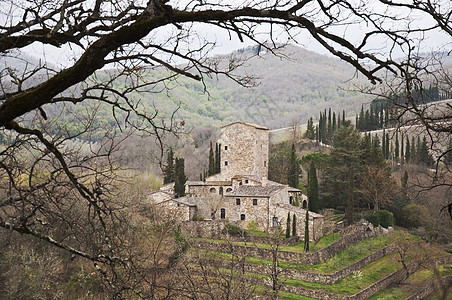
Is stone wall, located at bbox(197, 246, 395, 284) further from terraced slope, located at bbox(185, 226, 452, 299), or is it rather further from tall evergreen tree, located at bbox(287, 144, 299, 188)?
tall evergreen tree, located at bbox(287, 144, 299, 188)

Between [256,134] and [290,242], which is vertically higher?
[256,134]

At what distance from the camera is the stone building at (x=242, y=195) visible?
95.3 feet

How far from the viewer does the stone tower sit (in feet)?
116

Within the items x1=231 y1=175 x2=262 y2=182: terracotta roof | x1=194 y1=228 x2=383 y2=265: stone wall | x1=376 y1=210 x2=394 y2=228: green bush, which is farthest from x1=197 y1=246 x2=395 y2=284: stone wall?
x1=231 y1=175 x2=262 y2=182: terracotta roof

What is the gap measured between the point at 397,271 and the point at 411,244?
2989mm

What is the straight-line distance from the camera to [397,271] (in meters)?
23.2

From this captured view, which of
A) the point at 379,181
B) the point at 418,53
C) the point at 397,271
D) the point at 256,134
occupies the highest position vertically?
the point at 418,53

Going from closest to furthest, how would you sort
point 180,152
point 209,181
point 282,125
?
point 209,181, point 180,152, point 282,125

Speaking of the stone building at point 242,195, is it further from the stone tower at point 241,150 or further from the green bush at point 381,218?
the green bush at point 381,218

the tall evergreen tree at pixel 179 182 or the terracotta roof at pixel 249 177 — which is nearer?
the tall evergreen tree at pixel 179 182

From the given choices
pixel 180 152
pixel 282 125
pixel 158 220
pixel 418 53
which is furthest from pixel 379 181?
pixel 282 125

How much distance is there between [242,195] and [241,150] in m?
6.34

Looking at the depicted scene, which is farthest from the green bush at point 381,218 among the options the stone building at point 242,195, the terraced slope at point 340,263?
the stone building at point 242,195

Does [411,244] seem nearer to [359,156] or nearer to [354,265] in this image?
[354,265]
